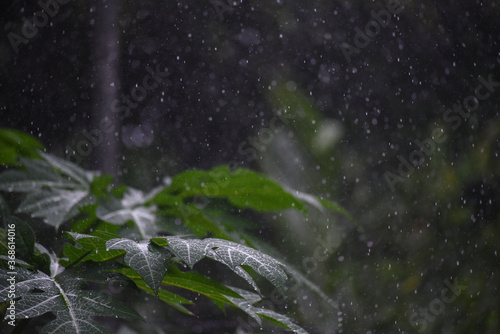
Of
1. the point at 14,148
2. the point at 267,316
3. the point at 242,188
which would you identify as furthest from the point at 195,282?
the point at 14,148

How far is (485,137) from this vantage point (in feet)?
2.93

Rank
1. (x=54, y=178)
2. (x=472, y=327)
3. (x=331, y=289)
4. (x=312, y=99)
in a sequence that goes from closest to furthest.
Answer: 1. (x=54, y=178)
2. (x=472, y=327)
3. (x=331, y=289)
4. (x=312, y=99)

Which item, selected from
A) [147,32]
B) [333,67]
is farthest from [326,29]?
[147,32]

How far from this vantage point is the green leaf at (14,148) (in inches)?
20.0

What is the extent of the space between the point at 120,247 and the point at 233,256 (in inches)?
2.3

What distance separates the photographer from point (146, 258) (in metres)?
0.23

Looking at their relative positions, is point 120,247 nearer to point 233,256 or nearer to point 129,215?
point 233,256

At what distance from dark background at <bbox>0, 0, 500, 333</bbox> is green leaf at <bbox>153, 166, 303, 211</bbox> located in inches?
17.8

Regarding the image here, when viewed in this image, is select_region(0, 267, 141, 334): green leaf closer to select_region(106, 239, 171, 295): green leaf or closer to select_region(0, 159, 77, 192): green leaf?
select_region(106, 239, 171, 295): green leaf

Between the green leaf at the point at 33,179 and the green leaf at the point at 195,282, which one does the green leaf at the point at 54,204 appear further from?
the green leaf at the point at 195,282

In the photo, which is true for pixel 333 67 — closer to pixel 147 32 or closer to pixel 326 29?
pixel 326 29

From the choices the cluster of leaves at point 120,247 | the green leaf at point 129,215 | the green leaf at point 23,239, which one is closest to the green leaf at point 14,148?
the cluster of leaves at point 120,247

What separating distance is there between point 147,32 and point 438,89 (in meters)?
0.64

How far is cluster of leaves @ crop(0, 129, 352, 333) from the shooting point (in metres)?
0.23
